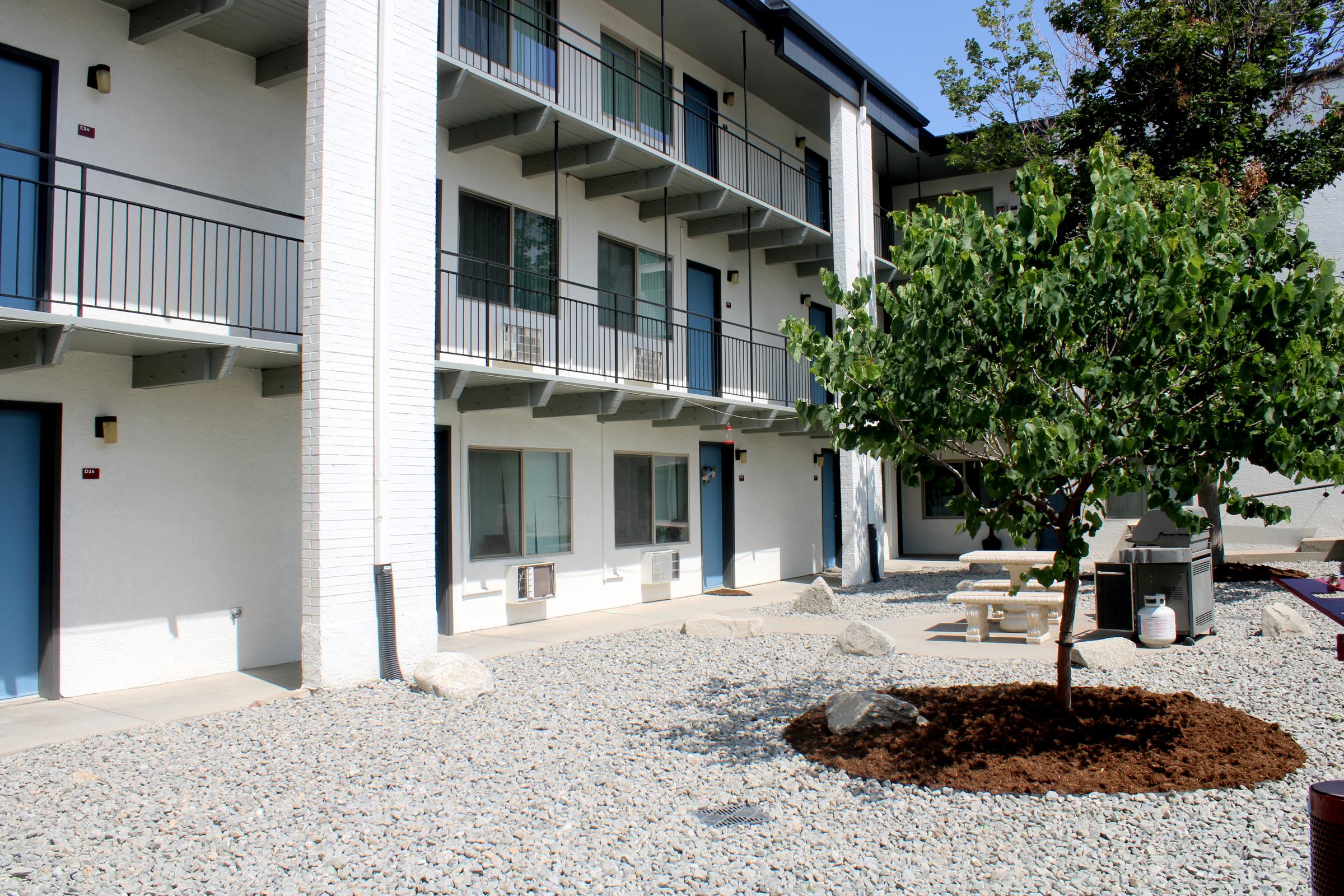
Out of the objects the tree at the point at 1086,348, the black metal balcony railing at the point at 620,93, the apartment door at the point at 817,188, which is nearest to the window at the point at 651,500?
the black metal balcony railing at the point at 620,93

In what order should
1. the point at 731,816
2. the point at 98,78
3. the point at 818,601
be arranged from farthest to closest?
the point at 818,601
the point at 98,78
the point at 731,816

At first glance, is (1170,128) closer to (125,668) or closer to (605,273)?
(605,273)

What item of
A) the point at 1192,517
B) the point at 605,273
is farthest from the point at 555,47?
the point at 1192,517

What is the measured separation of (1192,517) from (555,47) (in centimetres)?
1075

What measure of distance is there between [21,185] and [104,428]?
81.8 inches

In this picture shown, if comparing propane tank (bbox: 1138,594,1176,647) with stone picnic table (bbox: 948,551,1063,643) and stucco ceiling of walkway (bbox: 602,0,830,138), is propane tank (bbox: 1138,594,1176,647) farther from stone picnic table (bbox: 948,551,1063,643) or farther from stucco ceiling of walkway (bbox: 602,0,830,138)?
stucco ceiling of walkway (bbox: 602,0,830,138)

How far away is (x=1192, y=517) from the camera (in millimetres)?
5398

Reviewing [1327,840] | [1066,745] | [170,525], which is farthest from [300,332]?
[1327,840]

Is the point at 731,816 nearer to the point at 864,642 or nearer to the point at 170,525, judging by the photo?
the point at 864,642

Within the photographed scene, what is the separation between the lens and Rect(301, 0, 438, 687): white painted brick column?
807cm

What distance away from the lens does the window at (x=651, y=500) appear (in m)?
14.4

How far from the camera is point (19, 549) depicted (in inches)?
309

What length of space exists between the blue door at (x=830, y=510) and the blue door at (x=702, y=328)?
4.33 meters

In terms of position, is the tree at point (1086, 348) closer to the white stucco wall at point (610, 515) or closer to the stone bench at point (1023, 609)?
the stone bench at point (1023, 609)
